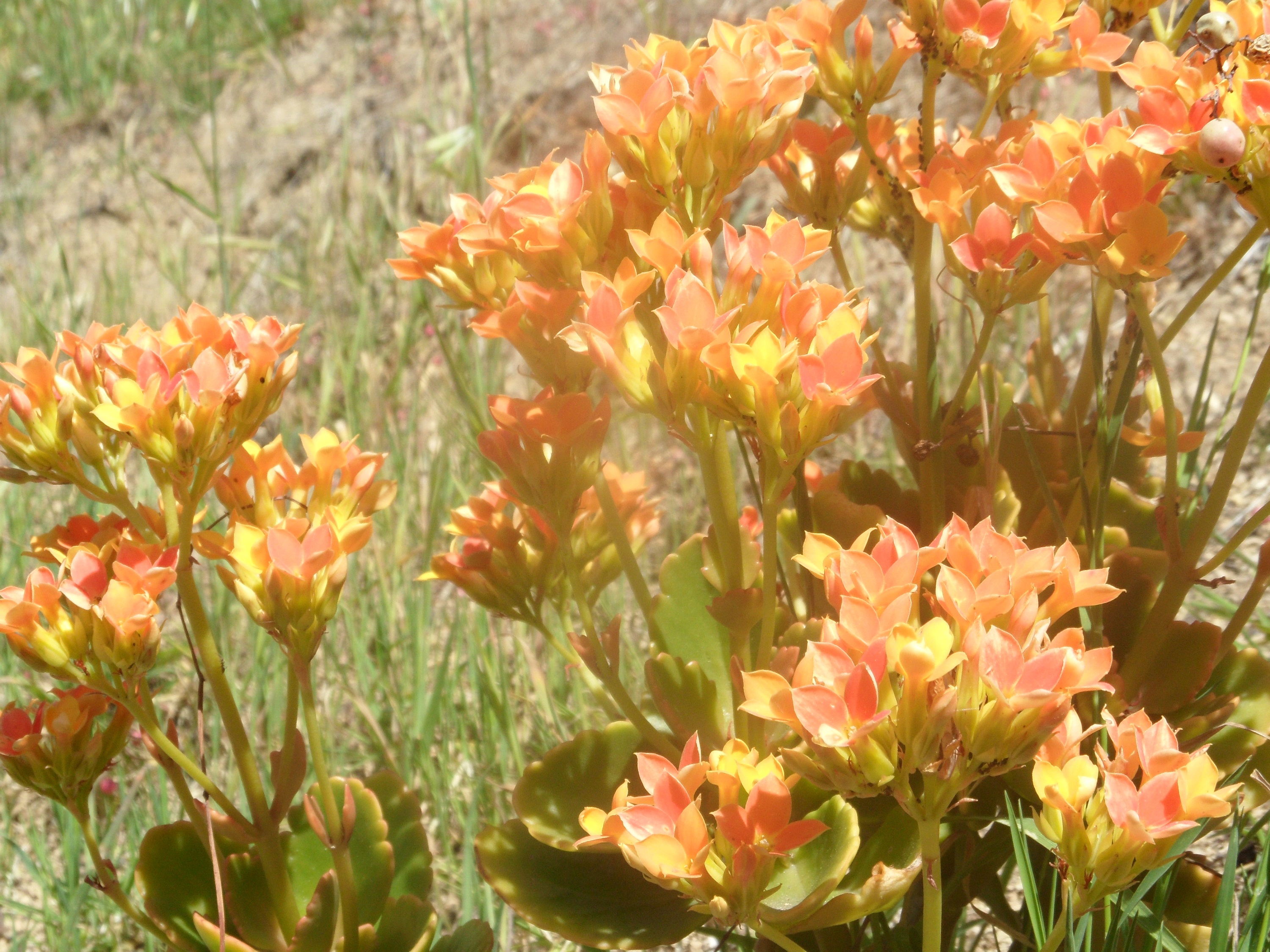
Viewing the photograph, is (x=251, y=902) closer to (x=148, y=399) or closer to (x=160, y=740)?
(x=160, y=740)

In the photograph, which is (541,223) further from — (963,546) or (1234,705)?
(1234,705)

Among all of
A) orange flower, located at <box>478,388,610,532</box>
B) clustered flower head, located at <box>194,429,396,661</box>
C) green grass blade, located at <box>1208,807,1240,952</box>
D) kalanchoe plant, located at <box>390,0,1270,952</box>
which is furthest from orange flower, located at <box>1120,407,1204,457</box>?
clustered flower head, located at <box>194,429,396,661</box>

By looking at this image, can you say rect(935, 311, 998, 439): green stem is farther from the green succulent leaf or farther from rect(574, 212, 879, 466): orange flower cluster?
the green succulent leaf

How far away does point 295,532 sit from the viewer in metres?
0.73

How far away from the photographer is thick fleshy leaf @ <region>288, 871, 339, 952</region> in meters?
0.83

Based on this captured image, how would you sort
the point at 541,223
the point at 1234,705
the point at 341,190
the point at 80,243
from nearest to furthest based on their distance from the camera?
the point at 541,223, the point at 1234,705, the point at 341,190, the point at 80,243

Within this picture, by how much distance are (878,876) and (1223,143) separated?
485mm

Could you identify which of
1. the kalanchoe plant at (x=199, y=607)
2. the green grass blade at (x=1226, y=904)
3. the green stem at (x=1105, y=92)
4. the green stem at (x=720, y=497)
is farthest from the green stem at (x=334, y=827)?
the green stem at (x=1105, y=92)

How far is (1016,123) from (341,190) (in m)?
1.74

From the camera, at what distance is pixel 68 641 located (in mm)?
708

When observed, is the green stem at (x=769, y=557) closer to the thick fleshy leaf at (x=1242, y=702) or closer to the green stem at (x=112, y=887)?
the thick fleshy leaf at (x=1242, y=702)

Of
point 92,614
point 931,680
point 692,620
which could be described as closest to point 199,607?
point 92,614

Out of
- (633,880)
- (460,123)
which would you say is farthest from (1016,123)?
(460,123)

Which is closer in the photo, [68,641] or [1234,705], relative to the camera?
[68,641]
